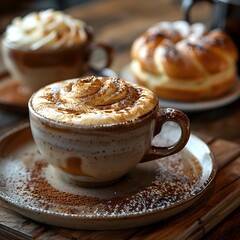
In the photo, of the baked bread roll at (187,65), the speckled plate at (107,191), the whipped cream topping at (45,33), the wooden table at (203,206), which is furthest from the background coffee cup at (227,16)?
the speckled plate at (107,191)

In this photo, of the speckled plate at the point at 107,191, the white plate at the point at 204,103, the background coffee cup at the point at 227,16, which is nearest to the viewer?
the speckled plate at the point at 107,191

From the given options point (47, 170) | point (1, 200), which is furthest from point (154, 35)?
point (1, 200)

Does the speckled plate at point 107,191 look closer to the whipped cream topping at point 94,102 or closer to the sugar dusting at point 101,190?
the sugar dusting at point 101,190

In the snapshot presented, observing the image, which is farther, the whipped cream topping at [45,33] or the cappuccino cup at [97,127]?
the whipped cream topping at [45,33]

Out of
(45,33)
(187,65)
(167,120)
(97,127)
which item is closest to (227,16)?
(187,65)

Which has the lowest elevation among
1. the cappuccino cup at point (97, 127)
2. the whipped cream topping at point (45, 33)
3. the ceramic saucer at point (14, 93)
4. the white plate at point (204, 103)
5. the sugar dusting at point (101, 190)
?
the white plate at point (204, 103)

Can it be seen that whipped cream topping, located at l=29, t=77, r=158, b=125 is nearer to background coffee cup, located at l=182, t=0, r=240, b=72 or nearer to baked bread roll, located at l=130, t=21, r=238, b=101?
baked bread roll, located at l=130, t=21, r=238, b=101
